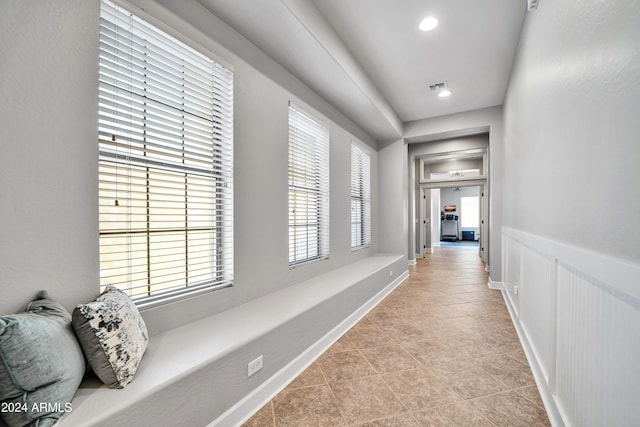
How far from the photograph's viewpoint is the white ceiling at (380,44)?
228cm

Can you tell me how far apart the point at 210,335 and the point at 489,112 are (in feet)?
17.4

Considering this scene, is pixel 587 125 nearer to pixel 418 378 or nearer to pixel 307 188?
pixel 418 378

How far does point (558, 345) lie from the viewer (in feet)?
5.10

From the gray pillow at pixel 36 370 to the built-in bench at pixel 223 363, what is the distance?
0.27ft

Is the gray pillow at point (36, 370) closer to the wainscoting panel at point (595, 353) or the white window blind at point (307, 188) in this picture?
the wainscoting panel at point (595, 353)

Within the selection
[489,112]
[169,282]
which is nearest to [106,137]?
[169,282]

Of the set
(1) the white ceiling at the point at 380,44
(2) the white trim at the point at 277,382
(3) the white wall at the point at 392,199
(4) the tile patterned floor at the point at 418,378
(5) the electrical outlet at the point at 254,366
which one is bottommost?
(4) the tile patterned floor at the point at 418,378

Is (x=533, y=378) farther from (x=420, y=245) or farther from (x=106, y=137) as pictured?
(x=420, y=245)

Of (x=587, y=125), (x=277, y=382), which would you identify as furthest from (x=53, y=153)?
(x=587, y=125)

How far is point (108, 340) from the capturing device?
120cm

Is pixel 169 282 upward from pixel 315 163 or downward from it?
downward

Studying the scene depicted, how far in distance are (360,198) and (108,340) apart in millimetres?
4056

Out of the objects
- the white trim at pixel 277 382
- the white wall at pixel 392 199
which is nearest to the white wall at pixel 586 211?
the white trim at pixel 277 382

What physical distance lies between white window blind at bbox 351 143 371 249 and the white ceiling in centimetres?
79
